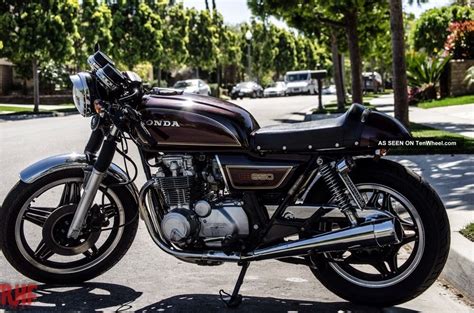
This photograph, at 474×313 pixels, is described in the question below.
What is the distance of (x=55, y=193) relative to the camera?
15.9ft

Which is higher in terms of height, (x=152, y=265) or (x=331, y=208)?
(x=331, y=208)

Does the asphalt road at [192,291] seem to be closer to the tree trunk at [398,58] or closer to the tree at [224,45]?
the tree trunk at [398,58]

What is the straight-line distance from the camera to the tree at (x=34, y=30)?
29.2 meters

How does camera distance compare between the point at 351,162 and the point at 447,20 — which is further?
the point at 447,20

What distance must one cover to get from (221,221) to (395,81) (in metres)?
9.65

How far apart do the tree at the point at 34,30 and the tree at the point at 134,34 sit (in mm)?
12168

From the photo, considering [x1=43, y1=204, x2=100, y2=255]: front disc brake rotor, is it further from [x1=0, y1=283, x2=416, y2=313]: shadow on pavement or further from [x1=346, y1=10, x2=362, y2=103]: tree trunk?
[x1=346, y1=10, x2=362, y2=103]: tree trunk

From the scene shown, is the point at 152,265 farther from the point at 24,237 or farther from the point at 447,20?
the point at 447,20

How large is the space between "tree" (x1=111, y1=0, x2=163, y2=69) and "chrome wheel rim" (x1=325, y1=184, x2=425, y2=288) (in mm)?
39865

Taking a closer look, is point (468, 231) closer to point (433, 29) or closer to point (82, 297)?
point (82, 297)

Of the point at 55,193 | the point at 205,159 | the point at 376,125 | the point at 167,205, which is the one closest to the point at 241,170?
the point at 205,159

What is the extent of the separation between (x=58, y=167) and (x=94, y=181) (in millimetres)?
269

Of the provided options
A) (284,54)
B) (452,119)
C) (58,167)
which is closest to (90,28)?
(452,119)

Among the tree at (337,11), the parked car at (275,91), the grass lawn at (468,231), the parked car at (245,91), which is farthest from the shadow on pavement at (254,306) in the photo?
the parked car at (275,91)
